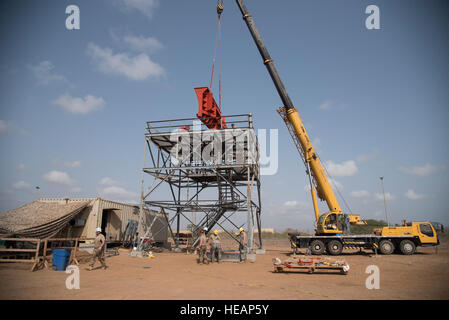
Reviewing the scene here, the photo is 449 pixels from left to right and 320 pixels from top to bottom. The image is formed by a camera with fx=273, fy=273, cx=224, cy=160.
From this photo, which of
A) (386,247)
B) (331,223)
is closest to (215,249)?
(331,223)

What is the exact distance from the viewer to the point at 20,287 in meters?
7.55

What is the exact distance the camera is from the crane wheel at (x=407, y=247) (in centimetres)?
1886

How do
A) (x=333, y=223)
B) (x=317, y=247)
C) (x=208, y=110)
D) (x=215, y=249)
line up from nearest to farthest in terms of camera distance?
(x=215, y=249), (x=208, y=110), (x=317, y=247), (x=333, y=223)

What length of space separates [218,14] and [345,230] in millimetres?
18387

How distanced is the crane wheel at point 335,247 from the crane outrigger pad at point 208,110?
11.4 metres

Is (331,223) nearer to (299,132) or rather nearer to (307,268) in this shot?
(299,132)

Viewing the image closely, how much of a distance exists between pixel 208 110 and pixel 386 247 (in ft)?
51.9

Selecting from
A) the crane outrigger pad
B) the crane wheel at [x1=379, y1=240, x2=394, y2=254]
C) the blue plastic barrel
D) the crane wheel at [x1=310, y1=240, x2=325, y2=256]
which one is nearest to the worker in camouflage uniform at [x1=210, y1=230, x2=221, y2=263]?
the blue plastic barrel

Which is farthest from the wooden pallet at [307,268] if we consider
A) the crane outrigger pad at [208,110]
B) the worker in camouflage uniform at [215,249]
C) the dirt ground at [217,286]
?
the crane outrigger pad at [208,110]

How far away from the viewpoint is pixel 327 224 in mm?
19891

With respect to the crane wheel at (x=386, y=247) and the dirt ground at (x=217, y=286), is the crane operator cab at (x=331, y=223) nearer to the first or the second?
the crane wheel at (x=386, y=247)

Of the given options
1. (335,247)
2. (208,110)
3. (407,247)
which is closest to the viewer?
(208,110)

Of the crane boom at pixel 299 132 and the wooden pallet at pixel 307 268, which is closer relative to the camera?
the wooden pallet at pixel 307 268
